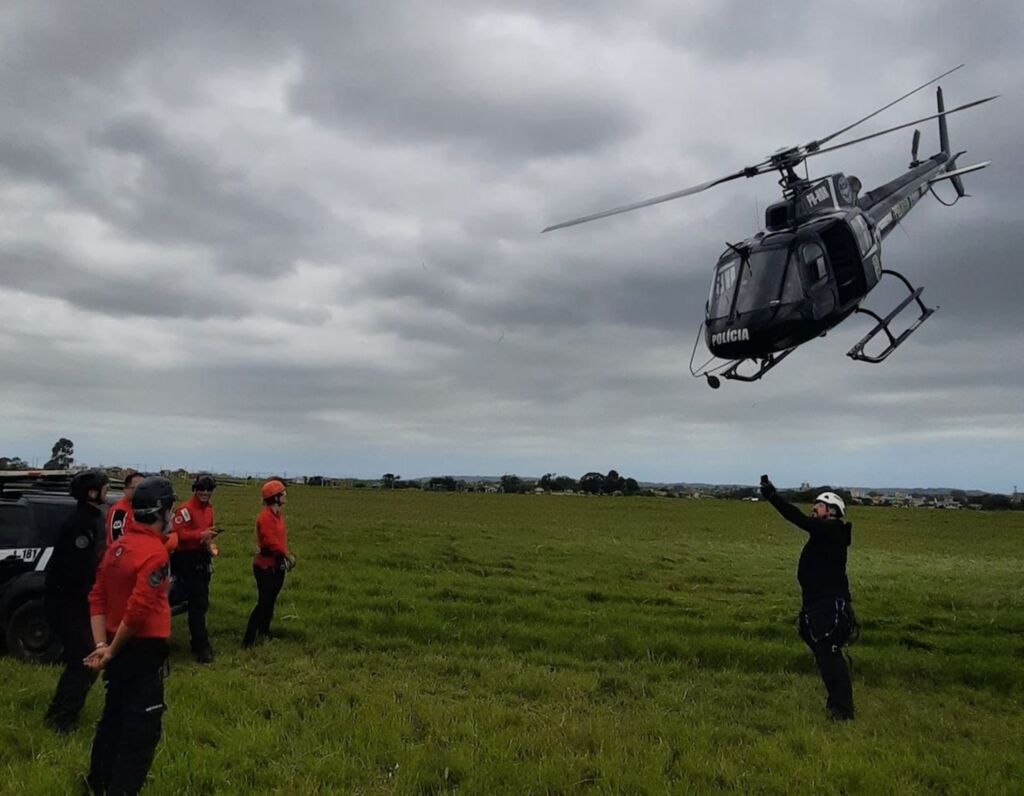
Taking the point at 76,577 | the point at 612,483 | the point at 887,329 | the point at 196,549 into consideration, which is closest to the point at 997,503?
the point at 612,483

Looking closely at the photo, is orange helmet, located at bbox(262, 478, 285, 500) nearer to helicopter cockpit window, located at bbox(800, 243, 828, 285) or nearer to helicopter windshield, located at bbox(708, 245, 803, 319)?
helicopter windshield, located at bbox(708, 245, 803, 319)

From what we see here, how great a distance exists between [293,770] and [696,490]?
315 feet

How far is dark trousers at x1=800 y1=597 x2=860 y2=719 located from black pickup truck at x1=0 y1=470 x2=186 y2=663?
693cm

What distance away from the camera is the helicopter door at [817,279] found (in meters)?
13.1

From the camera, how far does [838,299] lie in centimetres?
1350

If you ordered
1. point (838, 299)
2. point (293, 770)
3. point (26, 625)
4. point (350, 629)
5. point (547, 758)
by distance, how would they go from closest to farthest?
point (293, 770) < point (547, 758) < point (26, 625) < point (350, 629) < point (838, 299)

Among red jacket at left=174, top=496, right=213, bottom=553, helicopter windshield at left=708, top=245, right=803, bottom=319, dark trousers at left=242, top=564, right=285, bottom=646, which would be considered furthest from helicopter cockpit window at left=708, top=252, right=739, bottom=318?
red jacket at left=174, top=496, right=213, bottom=553

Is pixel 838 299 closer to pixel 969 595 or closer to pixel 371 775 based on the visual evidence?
pixel 969 595

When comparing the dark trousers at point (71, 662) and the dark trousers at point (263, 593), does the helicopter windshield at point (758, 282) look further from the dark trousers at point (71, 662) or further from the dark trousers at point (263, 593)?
the dark trousers at point (71, 662)

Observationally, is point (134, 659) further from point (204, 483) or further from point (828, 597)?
point (828, 597)

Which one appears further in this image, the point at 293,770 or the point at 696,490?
the point at 696,490

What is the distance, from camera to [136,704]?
4688 millimetres

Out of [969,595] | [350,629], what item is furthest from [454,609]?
[969,595]

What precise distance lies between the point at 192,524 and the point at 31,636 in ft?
6.29
